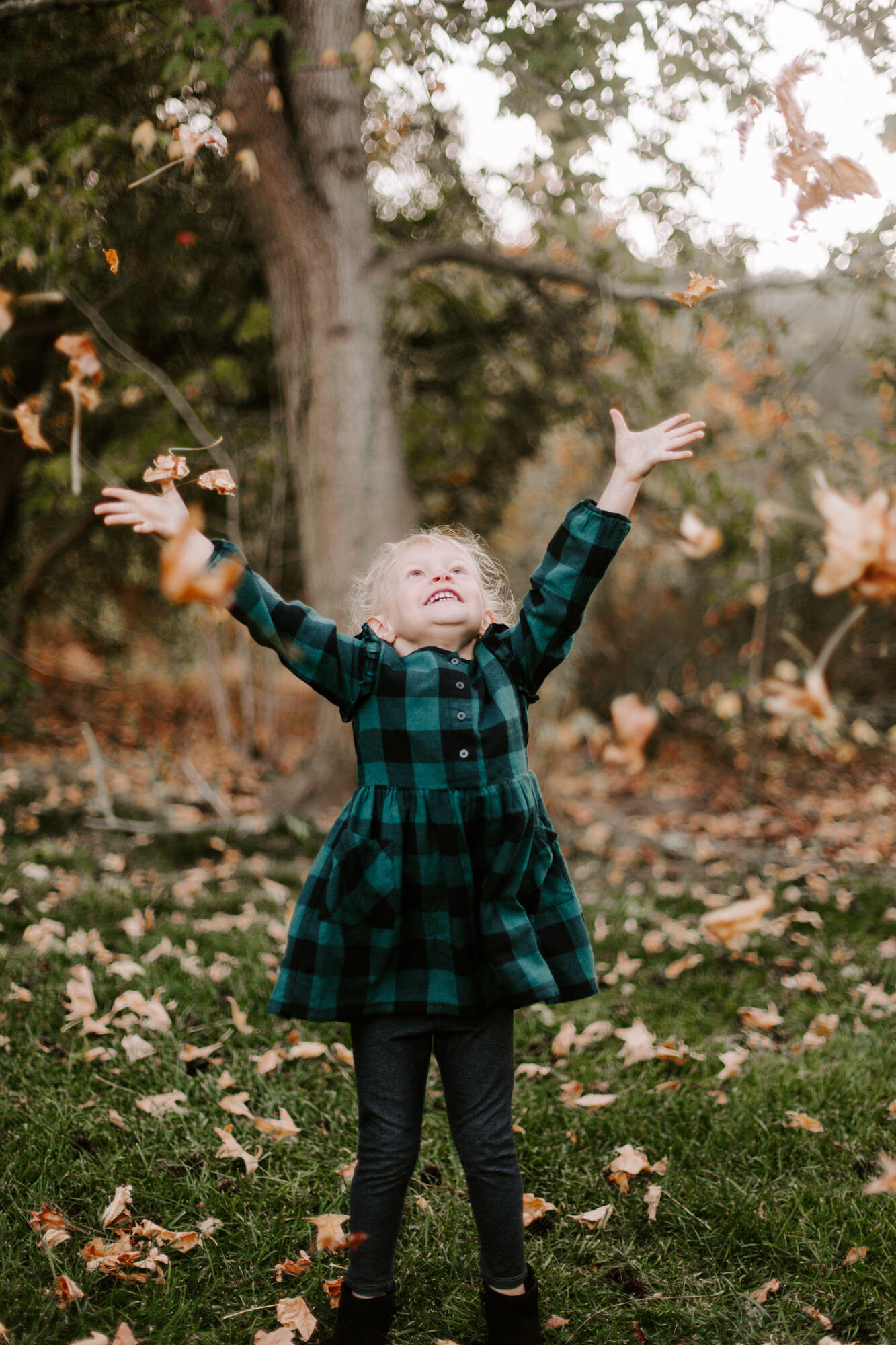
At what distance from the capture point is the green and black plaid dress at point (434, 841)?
159 centimetres

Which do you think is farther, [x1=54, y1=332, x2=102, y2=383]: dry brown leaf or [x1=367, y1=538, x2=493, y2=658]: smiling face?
[x1=54, y1=332, x2=102, y2=383]: dry brown leaf

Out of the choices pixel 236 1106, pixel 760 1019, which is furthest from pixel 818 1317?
pixel 236 1106

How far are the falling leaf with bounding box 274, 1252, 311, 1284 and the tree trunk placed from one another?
2.93 metres

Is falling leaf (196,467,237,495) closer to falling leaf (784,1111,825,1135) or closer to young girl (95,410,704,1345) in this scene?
young girl (95,410,704,1345)

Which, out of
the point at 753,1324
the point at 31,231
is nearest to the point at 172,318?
the point at 31,231

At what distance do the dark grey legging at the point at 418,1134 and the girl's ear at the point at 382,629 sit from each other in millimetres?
687

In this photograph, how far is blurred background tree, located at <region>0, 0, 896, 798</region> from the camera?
138 inches

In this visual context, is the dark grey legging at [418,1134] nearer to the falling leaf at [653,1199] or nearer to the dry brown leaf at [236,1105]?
the falling leaf at [653,1199]

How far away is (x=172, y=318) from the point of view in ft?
19.4

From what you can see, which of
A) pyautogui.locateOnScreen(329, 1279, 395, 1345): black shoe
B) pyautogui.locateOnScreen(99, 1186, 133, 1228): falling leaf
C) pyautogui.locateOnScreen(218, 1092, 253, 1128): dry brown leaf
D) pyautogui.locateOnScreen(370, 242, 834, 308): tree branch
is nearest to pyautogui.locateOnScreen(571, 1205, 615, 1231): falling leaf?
pyautogui.locateOnScreen(329, 1279, 395, 1345): black shoe

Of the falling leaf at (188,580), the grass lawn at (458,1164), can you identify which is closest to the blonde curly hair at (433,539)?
the falling leaf at (188,580)

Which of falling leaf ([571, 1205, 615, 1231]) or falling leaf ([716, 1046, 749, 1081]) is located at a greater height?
falling leaf ([716, 1046, 749, 1081])

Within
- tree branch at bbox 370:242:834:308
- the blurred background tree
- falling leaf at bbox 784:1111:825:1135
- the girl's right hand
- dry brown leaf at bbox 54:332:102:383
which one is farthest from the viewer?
tree branch at bbox 370:242:834:308

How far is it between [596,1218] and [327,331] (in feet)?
12.9
